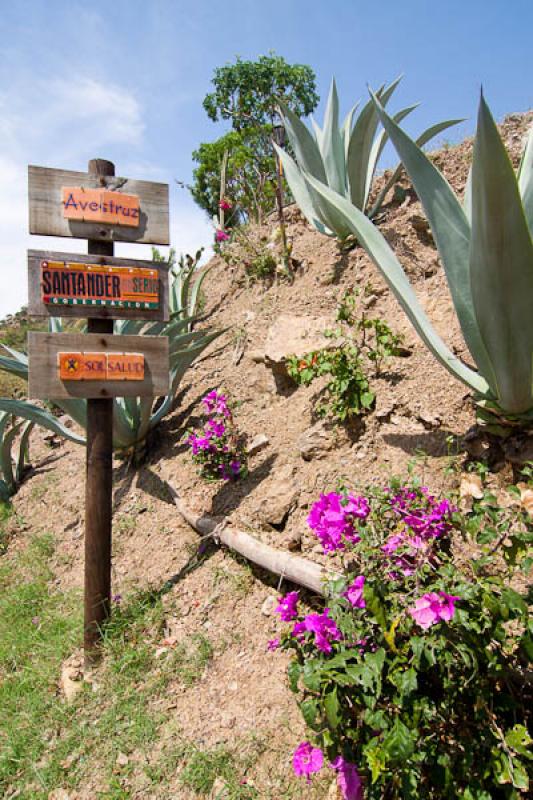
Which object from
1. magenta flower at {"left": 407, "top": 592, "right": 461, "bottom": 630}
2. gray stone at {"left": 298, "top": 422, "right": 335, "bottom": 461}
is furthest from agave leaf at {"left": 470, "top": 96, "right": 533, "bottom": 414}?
gray stone at {"left": 298, "top": 422, "right": 335, "bottom": 461}

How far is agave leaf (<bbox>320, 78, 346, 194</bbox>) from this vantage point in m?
3.75

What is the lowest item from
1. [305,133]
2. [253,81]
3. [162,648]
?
[162,648]

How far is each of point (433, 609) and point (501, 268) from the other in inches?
39.7

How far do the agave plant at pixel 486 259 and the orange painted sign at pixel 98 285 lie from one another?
2.82ft

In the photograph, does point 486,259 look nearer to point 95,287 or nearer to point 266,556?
point 266,556

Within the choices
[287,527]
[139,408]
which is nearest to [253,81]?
[139,408]

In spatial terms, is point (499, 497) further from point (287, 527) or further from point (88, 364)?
point (88, 364)

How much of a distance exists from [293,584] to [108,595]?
85 cm

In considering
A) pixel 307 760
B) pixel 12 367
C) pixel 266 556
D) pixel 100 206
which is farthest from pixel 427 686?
pixel 12 367

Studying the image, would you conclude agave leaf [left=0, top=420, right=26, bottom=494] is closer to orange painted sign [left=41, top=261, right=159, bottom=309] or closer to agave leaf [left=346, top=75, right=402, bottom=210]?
orange painted sign [left=41, top=261, right=159, bottom=309]

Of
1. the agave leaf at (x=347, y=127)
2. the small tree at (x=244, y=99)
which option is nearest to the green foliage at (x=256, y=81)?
the small tree at (x=244, y=99)

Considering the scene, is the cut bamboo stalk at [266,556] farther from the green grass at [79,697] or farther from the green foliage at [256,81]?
the green foliage at [256,81]

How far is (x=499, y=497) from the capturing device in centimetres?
183

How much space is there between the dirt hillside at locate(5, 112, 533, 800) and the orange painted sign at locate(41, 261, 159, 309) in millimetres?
1052
